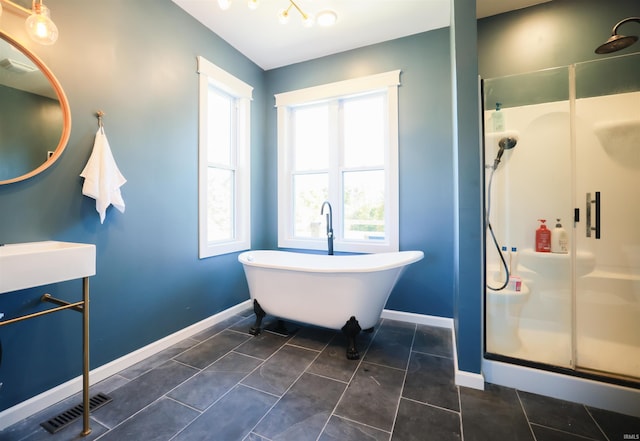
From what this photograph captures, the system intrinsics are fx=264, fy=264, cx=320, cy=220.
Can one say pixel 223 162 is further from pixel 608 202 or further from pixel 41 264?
pixel 608 202

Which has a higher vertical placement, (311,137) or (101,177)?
(311,137)

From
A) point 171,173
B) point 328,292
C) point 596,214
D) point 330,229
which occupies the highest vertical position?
point 171,173

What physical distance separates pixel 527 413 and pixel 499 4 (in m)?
2.92

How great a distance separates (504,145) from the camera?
219 cm

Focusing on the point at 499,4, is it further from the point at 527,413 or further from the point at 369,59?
the point at 527,413

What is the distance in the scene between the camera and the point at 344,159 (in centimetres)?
301

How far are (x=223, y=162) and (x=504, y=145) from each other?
2.68m

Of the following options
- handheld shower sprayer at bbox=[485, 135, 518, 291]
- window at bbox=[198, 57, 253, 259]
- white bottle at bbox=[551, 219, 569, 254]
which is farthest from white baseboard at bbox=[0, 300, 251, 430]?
white bottle at bbox=[551, 219, 569, 254]

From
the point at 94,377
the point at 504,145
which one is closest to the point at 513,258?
the point at 504,145

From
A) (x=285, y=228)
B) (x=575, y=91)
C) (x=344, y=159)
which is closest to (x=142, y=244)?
(x=285, y=228)

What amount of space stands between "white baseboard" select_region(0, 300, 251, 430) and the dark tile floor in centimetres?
4

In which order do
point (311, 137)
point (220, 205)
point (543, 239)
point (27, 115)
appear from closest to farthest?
1. point (27, 115)
2. point (543, 239)
3. point (220, 205)
4. point (311, 137)

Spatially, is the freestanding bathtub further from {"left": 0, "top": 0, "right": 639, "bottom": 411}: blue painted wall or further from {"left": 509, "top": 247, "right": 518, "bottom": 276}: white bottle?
{"left": 509, "top": 247, "right": 518, "bottom": 276}: white bottle

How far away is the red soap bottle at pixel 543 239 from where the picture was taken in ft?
6.91
